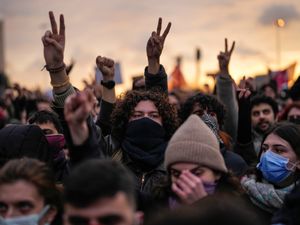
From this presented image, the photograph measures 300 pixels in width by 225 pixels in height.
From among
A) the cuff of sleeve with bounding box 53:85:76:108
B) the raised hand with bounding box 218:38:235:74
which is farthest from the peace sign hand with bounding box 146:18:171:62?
the raised hand with bounding box 218:38:235:74

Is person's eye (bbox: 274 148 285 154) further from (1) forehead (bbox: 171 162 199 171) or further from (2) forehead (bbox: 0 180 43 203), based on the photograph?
(2) forehead (bbox: 0 180 43 203)

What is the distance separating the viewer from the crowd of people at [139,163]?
2.68m

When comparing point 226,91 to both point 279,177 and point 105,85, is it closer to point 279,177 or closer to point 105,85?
point 105,85

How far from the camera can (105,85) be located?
5.39 metres

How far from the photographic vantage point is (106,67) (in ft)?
17.8

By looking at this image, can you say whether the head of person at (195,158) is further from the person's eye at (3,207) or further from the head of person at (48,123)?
the head of person at (48,123)

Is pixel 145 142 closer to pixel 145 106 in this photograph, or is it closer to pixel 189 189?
pixel 145 106

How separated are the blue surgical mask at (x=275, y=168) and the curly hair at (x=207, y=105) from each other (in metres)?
1.68

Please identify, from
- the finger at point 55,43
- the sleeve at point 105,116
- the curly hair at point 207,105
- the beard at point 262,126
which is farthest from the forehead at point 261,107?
the finger at point 55,43

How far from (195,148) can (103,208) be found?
1.10 m

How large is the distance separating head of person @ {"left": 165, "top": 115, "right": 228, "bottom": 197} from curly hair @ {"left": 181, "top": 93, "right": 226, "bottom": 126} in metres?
2.28

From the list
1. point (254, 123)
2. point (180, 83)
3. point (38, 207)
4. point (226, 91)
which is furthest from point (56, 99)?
point (180, 83)

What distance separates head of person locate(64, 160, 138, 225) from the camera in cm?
263

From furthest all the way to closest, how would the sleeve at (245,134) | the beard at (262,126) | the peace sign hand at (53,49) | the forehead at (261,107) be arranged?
the forehead at (261,107)
the beard at (262,126)
the sleeve at (245,134)
the peace sign hand at (53,49)
